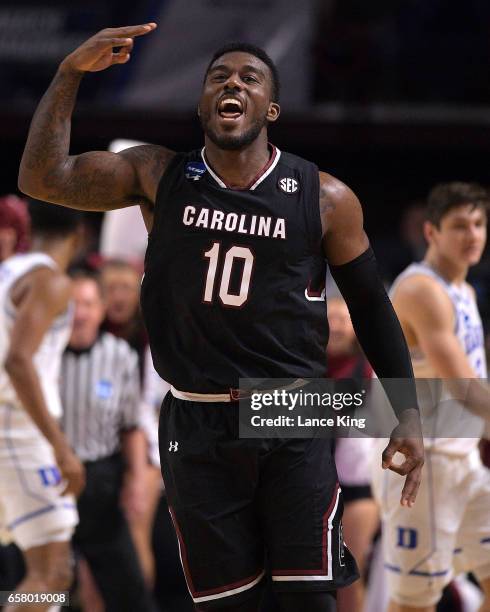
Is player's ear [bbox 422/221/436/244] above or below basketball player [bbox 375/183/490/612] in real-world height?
above

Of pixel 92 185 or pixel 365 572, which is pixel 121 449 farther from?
pixel 92 185

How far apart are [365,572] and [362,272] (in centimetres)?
343

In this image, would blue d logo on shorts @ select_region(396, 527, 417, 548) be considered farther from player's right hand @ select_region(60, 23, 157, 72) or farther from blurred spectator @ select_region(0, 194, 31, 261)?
blurred spectator @ select_region(0, 194, 31, 261)

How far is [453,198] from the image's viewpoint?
16.7 feet

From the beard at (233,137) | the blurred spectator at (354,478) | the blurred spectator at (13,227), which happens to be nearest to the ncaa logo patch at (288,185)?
the beard at (233,137)

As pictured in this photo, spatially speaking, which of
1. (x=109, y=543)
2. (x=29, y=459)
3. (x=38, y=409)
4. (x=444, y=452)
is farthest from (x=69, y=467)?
(x=444, y=452)

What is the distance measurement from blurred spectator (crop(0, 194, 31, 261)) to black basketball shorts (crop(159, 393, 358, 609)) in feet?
9.85

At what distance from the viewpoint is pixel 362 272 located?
12.2 ft

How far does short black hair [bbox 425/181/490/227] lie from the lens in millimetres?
5078

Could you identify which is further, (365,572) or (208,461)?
(365,572)

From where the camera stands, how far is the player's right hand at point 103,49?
3.46m

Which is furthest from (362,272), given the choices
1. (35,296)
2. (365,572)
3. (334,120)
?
(334,120)

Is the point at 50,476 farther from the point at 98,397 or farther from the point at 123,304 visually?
the point at 123,304

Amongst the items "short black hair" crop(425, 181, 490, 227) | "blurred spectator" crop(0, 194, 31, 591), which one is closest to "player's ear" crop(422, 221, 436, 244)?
"short black hair" crop(425, 181, 490, 227)
